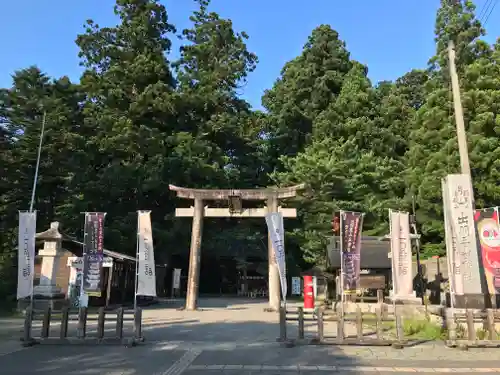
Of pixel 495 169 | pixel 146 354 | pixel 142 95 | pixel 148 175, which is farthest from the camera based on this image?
pixel 142 95

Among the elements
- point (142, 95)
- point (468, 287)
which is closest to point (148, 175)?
point (142, 95)

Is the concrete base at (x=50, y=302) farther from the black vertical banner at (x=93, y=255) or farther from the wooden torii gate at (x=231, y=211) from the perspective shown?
the wooden torii gate at (x=231, y=211)

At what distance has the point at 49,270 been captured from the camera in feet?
52.4

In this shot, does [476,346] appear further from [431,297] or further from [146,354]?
[431,297]

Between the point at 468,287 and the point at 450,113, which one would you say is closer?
the point at 468,287

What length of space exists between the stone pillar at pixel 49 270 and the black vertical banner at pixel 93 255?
2389 mm

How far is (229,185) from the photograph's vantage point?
95.9 feet

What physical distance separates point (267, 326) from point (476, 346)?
5656mm

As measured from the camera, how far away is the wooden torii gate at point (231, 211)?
1777 centimetres

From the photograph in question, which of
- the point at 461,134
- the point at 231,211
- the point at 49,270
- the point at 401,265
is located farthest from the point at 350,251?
the point at 49,270

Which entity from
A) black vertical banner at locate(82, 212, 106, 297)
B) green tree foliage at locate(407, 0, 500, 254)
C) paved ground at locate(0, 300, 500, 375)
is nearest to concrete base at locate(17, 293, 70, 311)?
black vertical banner at locate(82, 212, 106, 297)

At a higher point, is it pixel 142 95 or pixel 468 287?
pixel 142 95

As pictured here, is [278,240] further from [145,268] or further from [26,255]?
[26,255]

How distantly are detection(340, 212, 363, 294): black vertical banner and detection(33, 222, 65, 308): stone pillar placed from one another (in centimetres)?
977
